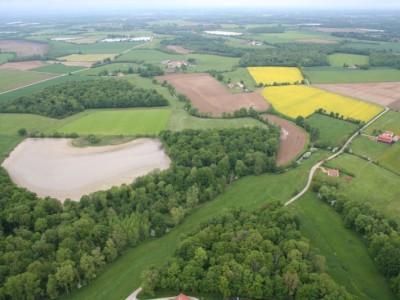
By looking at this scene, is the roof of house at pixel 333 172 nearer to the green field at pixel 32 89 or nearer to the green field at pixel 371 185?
the green field at pixel 371 185

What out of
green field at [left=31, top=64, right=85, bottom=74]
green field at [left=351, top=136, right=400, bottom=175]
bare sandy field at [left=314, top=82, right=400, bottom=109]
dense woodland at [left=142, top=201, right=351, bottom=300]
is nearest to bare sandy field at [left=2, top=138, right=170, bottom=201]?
dense woodland at [left=142, top=201, right=351, bottom=300]

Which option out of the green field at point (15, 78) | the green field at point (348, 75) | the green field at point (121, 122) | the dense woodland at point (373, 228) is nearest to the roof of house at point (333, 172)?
the dense woodland at point (373, 228)

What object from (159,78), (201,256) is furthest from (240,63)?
(201,256)

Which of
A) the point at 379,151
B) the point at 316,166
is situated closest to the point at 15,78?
the point at 316,166

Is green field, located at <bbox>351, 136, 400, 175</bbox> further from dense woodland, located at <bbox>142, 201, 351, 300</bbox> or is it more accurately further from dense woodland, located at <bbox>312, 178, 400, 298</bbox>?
dense woodland, located at <bbox>142, 201, 351, 300</bbox>

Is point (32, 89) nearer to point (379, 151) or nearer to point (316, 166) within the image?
point (316, 166)

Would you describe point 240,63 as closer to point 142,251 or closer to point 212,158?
point 212,158
